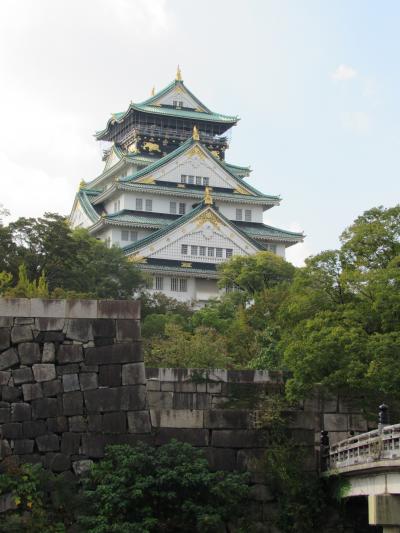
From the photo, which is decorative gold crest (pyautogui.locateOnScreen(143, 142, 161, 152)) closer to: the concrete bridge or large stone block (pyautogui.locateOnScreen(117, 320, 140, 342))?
large stone block (pyautogui.locateOnScreen(117, 320, 140, 342))

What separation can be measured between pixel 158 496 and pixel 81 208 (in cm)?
5621

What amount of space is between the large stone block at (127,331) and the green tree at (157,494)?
1751 millimetres

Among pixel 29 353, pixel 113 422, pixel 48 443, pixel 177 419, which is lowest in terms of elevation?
pixel 48 443

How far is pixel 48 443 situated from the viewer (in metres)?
17.9

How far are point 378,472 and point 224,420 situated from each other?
3084mm

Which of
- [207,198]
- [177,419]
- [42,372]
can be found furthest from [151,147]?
[42,372]

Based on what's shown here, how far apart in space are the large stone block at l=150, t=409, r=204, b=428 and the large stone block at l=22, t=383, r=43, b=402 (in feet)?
6.47

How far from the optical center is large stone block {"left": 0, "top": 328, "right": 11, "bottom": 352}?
18016 mm

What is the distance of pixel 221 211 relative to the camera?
70875 millimetres

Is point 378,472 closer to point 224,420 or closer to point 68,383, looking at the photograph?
point 224,420

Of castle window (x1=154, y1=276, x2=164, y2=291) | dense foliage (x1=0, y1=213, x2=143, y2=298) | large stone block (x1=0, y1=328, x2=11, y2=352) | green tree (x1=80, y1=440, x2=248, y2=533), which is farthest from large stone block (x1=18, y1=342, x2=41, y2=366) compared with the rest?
castle window (x1=154, y1=276, x2=164, y2=291)

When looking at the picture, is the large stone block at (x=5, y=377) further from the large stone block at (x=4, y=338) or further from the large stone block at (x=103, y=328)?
the large stone block at (x=103, y=328)

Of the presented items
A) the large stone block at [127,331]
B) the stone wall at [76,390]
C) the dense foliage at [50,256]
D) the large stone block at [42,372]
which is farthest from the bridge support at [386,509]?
the dense foliage at [50,256]

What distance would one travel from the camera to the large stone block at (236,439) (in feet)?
60.7
